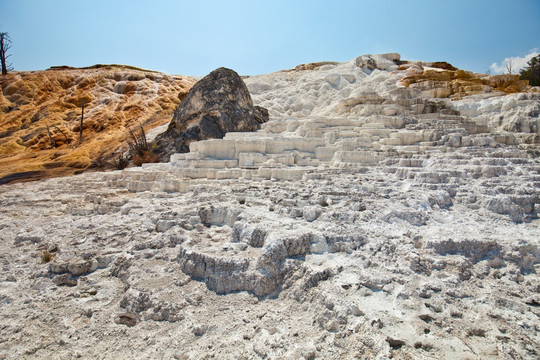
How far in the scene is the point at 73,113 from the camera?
24172 mm

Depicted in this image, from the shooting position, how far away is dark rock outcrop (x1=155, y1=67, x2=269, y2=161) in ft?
46.9

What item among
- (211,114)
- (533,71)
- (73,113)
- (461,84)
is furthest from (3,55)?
(533,71)

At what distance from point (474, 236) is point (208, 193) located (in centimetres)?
453

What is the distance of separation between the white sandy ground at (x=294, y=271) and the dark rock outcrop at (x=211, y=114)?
807 cm

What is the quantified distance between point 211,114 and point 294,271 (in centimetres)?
1222

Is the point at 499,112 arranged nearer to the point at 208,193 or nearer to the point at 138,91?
the point at 208,193

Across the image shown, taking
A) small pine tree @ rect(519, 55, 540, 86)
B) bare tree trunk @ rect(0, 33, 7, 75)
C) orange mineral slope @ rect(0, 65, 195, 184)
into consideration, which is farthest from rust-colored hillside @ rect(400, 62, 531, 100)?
bare tree trunk @ rect(0, 33, 7, 75)

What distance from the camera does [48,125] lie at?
75.8ft

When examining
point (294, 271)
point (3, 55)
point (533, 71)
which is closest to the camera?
point (294, 271)

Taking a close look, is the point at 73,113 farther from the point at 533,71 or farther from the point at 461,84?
the point at 533,71

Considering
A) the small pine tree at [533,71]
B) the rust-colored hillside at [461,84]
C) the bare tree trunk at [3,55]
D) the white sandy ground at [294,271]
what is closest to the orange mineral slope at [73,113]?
the bare tree trunk at [3,55]

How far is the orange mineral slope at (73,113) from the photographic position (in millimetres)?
18266

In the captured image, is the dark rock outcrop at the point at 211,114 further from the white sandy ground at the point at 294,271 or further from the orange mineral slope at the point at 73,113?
the white sandy ground at the point at 294,271

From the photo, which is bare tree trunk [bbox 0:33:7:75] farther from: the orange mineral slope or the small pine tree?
the small pine tree
